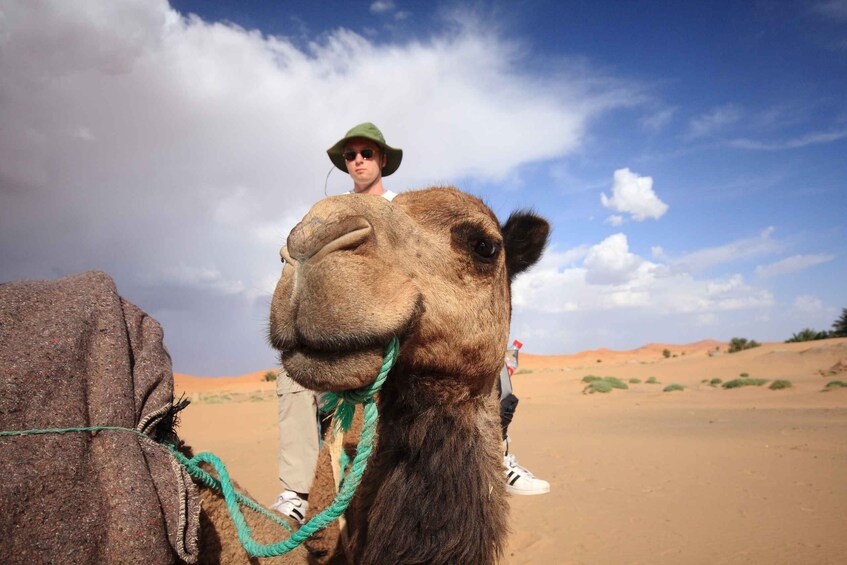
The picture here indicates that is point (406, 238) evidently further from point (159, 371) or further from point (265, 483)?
point (265, 483)

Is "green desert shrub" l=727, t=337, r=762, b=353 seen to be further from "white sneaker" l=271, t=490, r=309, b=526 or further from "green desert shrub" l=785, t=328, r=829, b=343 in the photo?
"white sneaker" l=271, t=490, r=309, b=526

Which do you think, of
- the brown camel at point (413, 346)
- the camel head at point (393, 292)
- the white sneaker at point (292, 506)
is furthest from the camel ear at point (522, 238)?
the white sneaker at point (292, 506)

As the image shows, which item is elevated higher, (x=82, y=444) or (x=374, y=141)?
(x=374, y=141)

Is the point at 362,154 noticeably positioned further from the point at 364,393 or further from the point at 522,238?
the point at 364,393

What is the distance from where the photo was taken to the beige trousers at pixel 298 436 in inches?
149

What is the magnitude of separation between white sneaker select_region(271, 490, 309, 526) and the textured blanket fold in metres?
1.83

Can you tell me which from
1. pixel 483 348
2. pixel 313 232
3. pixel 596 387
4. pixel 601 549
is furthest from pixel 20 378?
pixel 596 387

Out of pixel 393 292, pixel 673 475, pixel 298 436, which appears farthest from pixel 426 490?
pixel 673 475

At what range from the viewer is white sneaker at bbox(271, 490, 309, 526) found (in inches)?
137

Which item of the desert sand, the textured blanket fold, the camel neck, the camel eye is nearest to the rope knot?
the camel neck

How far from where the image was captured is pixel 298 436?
389cm

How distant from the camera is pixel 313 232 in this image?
1831mm

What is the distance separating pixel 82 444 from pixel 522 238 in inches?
111

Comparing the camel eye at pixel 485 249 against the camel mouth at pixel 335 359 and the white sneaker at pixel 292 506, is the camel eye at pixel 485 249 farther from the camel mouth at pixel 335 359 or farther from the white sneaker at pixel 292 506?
the white sneaker at pixel 292 506
